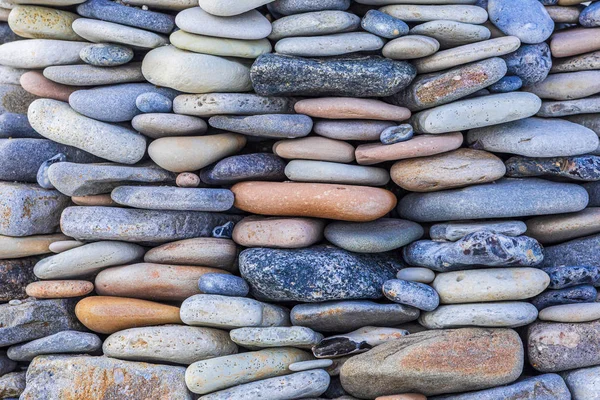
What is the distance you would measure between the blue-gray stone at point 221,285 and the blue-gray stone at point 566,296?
1124 mm

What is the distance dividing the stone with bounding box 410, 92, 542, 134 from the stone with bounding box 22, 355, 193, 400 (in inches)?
53.0

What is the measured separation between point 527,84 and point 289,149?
98 centimetres

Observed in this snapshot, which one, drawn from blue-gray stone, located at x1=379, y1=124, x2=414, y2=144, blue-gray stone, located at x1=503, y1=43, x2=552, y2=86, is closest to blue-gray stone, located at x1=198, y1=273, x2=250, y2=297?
blue-gray stone, located at x1=379, y1=124, x2=414, y2=144

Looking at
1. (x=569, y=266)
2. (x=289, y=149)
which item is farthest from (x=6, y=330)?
(x=569, y=266)

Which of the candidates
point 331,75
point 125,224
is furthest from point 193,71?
point 125,224

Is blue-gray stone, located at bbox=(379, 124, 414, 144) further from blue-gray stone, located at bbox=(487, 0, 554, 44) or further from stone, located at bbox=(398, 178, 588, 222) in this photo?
blue-gray stone, located at bbox=(487, 0, 554, 44)

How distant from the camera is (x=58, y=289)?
2.38 m

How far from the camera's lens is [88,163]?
8.30 ft

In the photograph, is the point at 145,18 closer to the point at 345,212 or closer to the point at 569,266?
the point at 345,212

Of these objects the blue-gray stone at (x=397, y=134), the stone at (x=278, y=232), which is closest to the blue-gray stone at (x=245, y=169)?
the stone at (x=278, y=232)

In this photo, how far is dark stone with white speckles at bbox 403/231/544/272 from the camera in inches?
89.1

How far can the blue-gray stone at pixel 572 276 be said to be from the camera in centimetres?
230

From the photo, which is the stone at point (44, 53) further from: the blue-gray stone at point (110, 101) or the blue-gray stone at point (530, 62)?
the blue-gray stone at point (530, 62)

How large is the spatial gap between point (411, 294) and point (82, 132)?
4.64 feet
